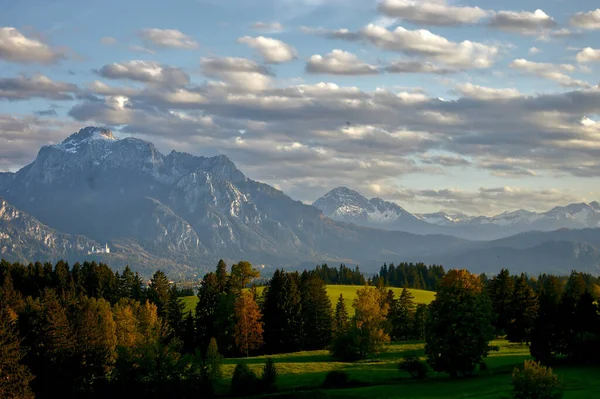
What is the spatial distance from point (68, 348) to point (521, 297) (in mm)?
78919

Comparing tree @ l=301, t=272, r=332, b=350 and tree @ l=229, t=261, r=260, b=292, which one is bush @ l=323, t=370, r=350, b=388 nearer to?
tree @ l=301, t=272, r=332, b=350

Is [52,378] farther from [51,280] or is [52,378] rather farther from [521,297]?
[521,297]

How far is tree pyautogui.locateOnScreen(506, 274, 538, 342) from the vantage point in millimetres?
130750

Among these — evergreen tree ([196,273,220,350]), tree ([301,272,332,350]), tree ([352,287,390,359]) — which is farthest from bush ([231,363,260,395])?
tree ([301,272,332,350])

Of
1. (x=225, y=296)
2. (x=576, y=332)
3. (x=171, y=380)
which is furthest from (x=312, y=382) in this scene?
(x=225, y=296)

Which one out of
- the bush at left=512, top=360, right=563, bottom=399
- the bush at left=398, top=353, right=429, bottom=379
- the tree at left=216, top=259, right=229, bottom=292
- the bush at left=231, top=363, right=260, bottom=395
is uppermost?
the tree at left=216, top=259, right=229, bottom=292

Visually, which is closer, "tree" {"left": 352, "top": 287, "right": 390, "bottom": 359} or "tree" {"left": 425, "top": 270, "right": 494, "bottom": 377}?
"tree" {"left": 425, "top": 270, "right": 494, "bottom": 377}

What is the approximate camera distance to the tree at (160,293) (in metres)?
152

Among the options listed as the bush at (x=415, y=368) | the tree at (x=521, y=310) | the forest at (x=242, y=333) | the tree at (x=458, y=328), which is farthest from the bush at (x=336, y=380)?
the tree at (x=521, y=310)

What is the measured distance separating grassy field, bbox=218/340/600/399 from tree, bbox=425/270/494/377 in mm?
2462

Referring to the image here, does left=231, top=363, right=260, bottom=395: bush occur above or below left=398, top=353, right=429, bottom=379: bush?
below

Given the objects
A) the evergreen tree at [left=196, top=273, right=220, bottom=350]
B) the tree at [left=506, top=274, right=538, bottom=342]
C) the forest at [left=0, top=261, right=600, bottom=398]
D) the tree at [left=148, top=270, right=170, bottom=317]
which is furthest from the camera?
the tree at [left=148, top=270, right=170, bottom=317]

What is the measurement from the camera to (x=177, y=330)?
490 feet

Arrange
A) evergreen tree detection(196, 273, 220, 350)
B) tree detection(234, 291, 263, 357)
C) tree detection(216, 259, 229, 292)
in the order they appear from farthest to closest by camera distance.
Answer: tree detection(216, 259, 229, 292) → evergreen tree detection(196, 273, 220, 350) → tree detection(234, 291, 263, 357)
